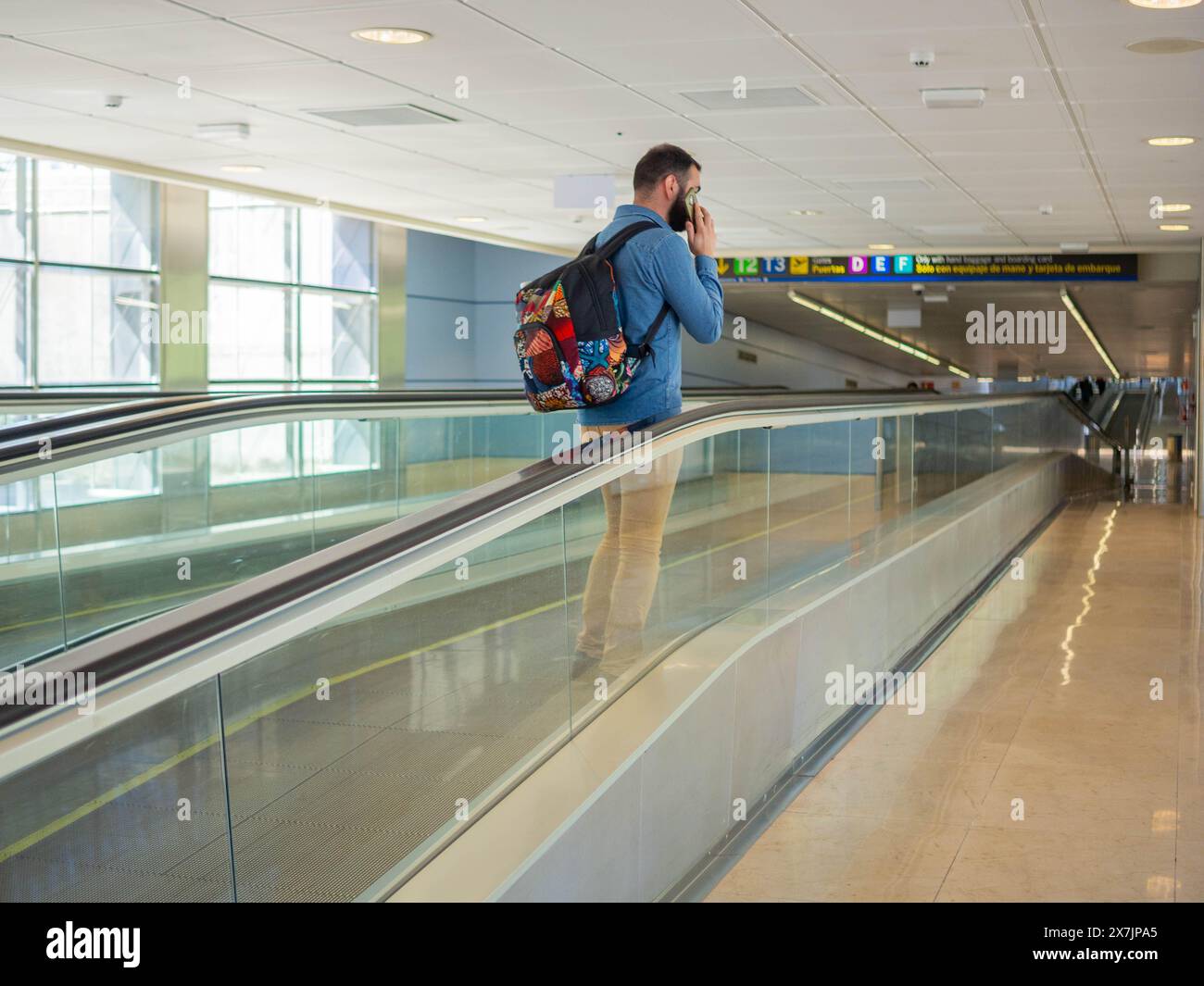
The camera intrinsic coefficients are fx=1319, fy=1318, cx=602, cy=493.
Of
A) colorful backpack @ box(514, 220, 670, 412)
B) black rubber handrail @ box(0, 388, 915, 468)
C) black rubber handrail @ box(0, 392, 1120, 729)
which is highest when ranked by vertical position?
colorful backpack @ box(514, 220, 670, 412)

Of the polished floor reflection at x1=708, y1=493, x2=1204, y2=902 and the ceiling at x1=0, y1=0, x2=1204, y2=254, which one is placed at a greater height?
the ceiling at x1=0, y1=0, x2=1204, y2=254

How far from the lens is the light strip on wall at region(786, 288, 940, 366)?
2312 cm

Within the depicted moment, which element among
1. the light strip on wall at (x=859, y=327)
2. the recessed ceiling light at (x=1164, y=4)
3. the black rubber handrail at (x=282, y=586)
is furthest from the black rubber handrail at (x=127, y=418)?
the light strip on wall at (x=859, y=327)

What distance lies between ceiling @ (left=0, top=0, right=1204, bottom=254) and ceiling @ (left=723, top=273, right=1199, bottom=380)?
22.4 ft

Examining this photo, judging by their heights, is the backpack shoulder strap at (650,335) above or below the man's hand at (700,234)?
below

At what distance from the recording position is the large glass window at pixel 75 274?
1291 cm

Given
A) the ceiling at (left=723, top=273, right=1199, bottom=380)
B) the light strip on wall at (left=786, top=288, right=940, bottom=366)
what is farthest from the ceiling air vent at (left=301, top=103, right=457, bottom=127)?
the light strip on wall at (left=786, top=288, right=940, bottom=366)

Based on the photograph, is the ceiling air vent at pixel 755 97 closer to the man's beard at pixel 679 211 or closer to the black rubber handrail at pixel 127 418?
the black rubber handrail at pixel 127 418

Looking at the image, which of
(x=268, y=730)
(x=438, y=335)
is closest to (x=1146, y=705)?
(x=268, y=730)

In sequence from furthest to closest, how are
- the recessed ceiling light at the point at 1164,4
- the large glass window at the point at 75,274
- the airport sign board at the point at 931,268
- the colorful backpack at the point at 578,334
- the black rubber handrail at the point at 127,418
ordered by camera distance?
the airport sign board at the point at 931,268 < the large glass window at the point at 75,274 < the recessed ceiling light at the point at 1164,4 < the black rubber handrail at the point at 127,418 < the colorful backpack at the point at 578,334

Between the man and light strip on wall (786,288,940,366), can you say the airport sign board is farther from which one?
the man

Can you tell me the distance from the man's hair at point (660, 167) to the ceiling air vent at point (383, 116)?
509cm

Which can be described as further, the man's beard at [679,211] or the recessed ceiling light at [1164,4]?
the recessed ceiling light at [1164,4]

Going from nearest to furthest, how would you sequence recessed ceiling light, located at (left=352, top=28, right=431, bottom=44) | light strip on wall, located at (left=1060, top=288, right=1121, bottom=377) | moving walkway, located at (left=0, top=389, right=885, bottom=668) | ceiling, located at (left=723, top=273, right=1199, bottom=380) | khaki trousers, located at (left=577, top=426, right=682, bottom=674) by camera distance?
khaki trousers, located at (left=577, top=426, right=682, bottom=674), moving walkway, located at (left=0, top=389, right=885, bottom=668), recessed ceiling light, located at (left=352, top=28, right=431, bottom=44), ceiling, located at (left=723, top=273, right=1199, bottom=380), light strip on wall, located at (left=1060, top=288, right=1121, bottom=377)
